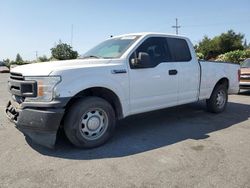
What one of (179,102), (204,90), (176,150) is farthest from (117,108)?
(204,90)

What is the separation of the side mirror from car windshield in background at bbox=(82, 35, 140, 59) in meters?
0.29

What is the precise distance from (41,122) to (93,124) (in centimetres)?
91

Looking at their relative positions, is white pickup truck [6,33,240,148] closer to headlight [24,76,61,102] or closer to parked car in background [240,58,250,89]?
headlight [24,76,61,102]

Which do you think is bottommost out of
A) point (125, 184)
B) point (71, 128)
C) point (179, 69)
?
point (125, 184)

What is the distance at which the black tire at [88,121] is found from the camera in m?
4.91

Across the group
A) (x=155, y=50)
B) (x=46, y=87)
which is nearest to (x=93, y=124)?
(x=46, y=87)

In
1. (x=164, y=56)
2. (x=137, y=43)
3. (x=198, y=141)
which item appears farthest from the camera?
(x=164, y=56)

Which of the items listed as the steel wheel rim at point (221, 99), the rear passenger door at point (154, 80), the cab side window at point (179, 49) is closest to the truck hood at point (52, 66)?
the rear passenger door at point (154, 80)

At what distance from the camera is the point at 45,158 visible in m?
4.68

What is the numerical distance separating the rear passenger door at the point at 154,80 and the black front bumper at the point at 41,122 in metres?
1.59

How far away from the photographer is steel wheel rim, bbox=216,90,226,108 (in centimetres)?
806

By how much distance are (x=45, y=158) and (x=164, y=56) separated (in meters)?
3.17

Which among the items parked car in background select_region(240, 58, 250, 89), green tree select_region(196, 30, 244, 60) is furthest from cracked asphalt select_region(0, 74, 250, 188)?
green tree select_region(196, 30, 244, 60)

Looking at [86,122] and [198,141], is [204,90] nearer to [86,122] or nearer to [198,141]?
[198,141]
